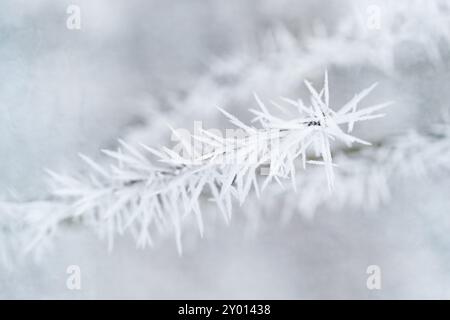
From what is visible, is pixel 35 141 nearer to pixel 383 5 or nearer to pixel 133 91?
pixel 133 91

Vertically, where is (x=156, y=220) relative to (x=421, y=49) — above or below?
below

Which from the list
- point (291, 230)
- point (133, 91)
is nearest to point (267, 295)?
point (291, 230)

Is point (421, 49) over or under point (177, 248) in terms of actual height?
over

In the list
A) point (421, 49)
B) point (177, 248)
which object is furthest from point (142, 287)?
point (421, 49)

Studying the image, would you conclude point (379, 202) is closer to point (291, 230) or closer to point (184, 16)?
point (291, 230)
